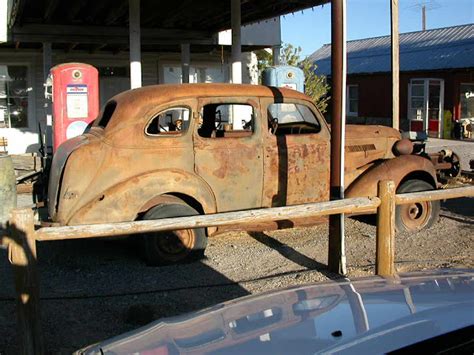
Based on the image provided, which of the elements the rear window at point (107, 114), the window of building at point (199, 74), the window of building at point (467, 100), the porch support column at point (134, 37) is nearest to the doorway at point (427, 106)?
the window of building at point (467, 100)

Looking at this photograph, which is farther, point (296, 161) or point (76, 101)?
point (76, 101)

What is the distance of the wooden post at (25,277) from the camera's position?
3621 millimetres

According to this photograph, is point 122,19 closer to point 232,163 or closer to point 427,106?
point 232,163

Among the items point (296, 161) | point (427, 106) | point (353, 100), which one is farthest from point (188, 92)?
point (353, 100)

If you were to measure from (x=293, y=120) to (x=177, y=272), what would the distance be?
8.80 ft

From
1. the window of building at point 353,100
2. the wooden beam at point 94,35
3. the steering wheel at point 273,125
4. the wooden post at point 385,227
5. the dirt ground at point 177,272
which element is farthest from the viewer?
the window of building at point 353,100

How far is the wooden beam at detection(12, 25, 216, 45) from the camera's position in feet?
45.0

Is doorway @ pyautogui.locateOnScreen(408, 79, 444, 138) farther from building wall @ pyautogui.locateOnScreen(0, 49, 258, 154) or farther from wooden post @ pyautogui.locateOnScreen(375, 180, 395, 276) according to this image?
wooden post @ pyautogui.locateOnScreen(375, 180, 395, 276)

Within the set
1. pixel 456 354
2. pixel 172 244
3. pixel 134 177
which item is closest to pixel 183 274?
pixel 172 244

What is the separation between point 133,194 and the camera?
19.3 ft

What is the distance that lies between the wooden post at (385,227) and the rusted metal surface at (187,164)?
180 cm

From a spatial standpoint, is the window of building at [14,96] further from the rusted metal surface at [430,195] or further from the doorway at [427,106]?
the doorway at [427,106]

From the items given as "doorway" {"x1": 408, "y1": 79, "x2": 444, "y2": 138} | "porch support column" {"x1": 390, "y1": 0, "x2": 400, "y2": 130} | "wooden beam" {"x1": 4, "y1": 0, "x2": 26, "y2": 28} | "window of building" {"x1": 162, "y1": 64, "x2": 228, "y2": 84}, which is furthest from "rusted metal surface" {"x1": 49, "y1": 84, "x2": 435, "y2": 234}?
"doorway" {"x1": 408, "y1": 79, "x2": 444, "y2": 138}

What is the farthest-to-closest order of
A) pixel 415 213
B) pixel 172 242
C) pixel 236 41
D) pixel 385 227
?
pixel 236 41 < pixel 415 213 < pixel 172 242 < pixel 385 227
